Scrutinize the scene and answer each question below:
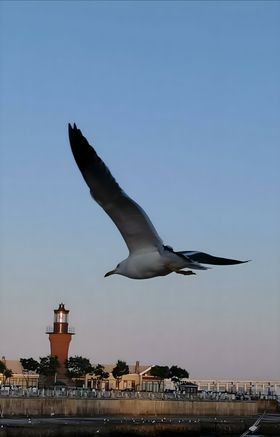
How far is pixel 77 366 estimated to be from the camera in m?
79.9

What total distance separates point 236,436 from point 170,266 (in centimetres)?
3631

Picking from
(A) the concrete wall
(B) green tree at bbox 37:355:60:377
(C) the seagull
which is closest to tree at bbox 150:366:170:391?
(B) green tree at bbox 37:355:60:377

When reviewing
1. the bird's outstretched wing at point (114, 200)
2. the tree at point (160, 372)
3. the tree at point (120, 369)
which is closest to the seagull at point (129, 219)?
the bird's outstretched wing at point (114, 200)

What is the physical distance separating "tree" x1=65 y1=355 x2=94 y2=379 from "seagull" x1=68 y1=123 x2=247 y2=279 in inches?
2637

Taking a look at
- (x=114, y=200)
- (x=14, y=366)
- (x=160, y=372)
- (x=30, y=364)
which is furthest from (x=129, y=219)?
(x=14, y=366)

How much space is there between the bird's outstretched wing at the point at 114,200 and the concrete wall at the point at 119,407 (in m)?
37.4

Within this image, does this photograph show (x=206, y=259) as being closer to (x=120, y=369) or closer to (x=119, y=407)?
(x=119, y=407)

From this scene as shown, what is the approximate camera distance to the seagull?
1317 cm

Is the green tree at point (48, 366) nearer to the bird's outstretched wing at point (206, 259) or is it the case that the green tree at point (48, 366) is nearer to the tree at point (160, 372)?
the tree at point (160, 372)

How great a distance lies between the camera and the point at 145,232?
13492 mm

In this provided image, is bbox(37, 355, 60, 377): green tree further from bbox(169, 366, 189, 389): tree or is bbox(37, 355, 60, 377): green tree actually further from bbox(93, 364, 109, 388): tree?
bbox(169, 366, 189, 389): tree

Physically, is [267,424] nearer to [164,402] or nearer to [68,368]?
[164,402]

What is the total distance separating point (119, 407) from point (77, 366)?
2342 cm

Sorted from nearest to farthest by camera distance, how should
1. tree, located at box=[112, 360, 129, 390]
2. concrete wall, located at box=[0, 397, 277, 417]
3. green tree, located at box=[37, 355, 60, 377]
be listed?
concrete wall, located at box=[0, 397, 277, 417]
green tree, located at box=[37, 355, 60, 377]
tree, located at box=[112, 360, 129, 390]
